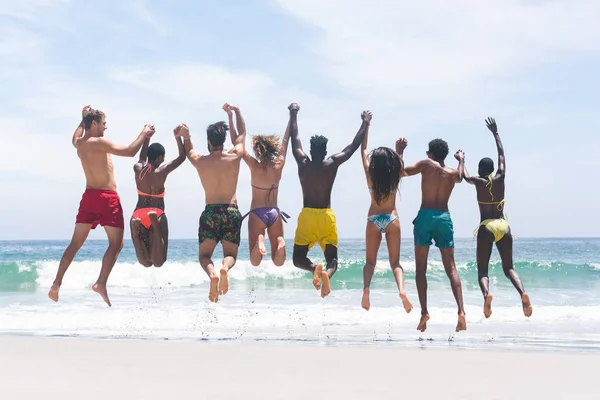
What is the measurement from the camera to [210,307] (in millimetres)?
14742

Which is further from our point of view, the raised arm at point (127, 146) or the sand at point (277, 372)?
the raised arm at point (127, 146)

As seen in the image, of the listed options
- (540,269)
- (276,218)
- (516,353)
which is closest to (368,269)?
(276,218)

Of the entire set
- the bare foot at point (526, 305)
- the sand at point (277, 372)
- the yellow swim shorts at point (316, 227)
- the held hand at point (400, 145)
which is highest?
the held hand at point (400, 145)

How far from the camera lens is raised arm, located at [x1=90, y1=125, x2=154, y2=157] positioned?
8906mm

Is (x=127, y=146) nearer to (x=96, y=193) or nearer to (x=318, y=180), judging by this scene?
(x=96, y=193)

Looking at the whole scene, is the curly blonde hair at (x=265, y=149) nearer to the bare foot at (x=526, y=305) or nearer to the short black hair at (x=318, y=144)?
the short black hair at (x=318, y=144)

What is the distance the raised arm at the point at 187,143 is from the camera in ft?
30.6

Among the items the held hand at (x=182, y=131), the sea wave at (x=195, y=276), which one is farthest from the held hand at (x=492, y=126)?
the sea wave at (x=195, y=276)

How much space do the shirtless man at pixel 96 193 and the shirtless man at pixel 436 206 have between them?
3373 mm

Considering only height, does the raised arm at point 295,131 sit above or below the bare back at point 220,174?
above

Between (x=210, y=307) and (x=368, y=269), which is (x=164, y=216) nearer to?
(x=368, y=269)

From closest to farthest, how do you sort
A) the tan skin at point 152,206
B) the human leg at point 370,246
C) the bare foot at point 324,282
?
1. the bare foot at point 324,282
2. the human leg at point 370,246
3. the tan skin at point 152,206

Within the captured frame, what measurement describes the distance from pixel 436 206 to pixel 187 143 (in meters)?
3.18

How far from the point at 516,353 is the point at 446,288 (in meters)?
11.4
